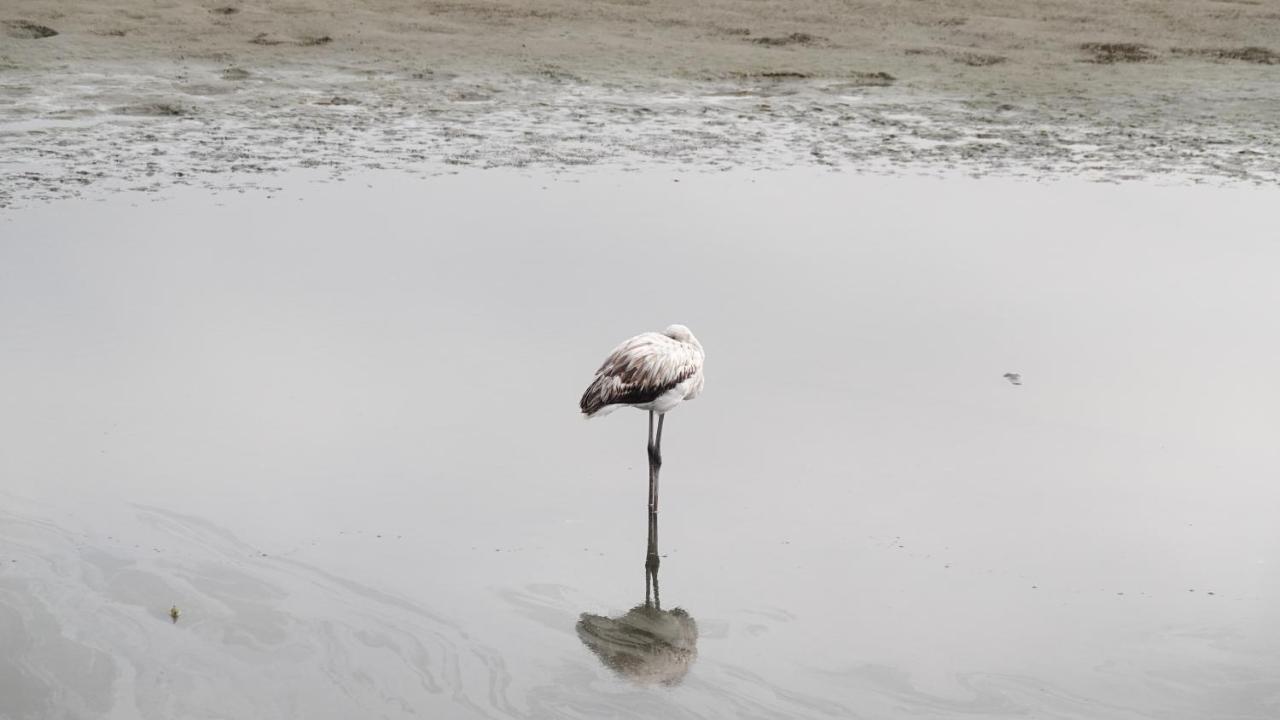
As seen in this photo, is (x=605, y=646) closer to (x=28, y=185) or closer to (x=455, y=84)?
(x=28, y=185)

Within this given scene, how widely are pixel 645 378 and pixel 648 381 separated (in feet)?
0.06

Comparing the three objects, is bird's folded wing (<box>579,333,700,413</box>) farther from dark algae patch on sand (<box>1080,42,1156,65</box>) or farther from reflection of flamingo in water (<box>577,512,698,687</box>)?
dark algae patch on sand (<box>1080,42,1156,65</box>)

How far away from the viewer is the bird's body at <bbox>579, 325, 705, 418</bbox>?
7406 mm

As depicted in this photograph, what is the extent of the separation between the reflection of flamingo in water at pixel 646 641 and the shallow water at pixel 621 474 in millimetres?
20

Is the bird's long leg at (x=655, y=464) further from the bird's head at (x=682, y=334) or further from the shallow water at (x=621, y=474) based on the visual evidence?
the bird's head at (x=682, y=334)

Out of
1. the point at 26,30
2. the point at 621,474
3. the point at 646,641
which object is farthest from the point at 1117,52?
the point at 646,641

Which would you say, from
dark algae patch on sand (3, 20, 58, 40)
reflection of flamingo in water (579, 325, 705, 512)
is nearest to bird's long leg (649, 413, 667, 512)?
reflection of flamingo in water (579, 325, 705, 512)

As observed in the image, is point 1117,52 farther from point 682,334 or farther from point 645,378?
point 645,378

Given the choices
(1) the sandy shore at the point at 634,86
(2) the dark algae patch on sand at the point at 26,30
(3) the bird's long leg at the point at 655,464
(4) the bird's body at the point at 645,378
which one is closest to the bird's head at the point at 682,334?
(4) the bird's body at the point at 645,378

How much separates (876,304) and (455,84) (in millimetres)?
8492

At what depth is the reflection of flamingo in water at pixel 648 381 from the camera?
24.3ft

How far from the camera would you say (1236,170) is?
48.2 ft

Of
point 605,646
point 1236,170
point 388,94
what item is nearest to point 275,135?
point 388,94

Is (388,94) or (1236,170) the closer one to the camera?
(1236,170)
